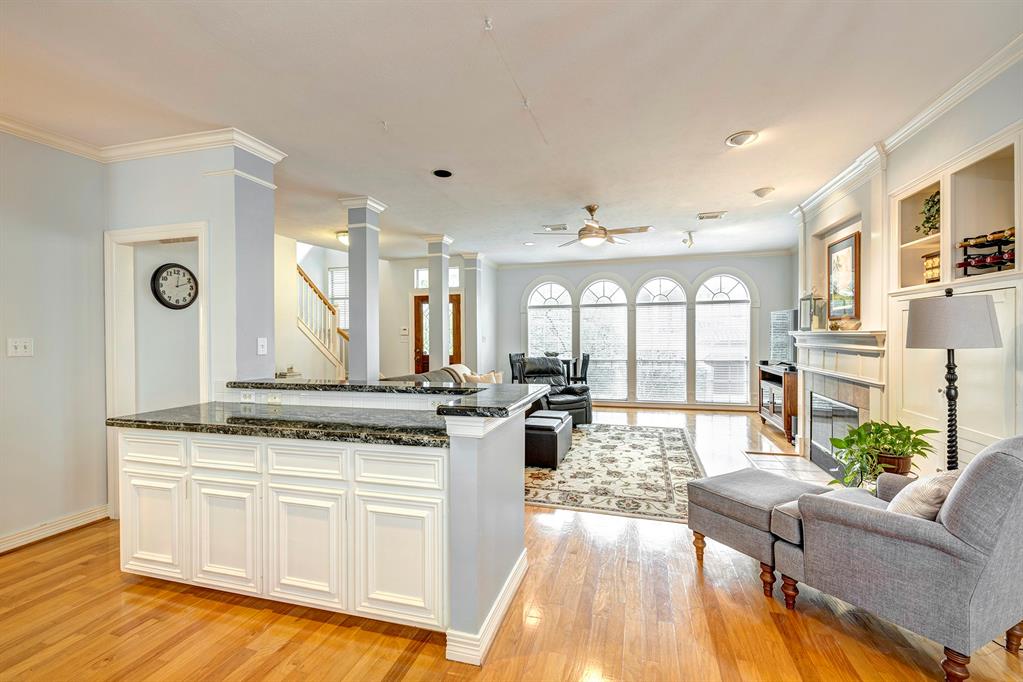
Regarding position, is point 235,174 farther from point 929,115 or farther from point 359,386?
point 929,115

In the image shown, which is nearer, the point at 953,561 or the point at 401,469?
the point at 953,561

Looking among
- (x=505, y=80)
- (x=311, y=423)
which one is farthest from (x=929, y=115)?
(x=311, y=423)

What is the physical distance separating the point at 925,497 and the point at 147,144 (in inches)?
196

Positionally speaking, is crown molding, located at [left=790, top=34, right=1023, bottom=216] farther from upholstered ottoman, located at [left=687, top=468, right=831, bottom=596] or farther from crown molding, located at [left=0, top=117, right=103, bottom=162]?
crown molding, located at [left=0, top=117, right=103, bottom=162]

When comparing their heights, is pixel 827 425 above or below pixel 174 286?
below

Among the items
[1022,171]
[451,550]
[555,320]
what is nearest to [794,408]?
[1022,171]

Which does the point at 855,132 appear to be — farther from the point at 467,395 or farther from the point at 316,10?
the point at 316,10

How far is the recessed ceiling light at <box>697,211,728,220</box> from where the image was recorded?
5.17 meters

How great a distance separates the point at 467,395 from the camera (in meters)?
2.52

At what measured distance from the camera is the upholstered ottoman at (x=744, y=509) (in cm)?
229

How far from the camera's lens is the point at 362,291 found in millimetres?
4453

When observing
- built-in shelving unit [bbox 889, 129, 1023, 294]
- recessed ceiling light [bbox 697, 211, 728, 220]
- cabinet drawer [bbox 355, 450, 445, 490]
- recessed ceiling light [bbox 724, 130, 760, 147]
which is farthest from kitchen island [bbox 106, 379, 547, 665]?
recessed ceiling light [bbox 697, 211, 728, 220]

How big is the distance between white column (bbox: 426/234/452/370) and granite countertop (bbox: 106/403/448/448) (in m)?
3.44

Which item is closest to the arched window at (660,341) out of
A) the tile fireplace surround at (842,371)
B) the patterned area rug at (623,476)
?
the patterned area rug at (623,476)
